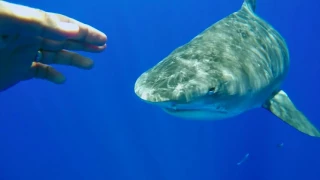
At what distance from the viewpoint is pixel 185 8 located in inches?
894

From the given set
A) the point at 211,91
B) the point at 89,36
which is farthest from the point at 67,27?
the point at 211,91

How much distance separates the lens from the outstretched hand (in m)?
1.85

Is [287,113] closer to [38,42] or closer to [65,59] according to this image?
[65,59]

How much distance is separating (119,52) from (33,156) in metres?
7.73

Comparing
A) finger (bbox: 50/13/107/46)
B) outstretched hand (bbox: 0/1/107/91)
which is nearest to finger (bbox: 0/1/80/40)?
outstretched hand (bbox: 0/1/107/91)

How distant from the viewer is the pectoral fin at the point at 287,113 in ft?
15.4

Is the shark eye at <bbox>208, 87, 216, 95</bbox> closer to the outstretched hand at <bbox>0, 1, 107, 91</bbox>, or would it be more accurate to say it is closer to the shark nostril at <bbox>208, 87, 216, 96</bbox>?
the shark nostril at <bbox>208, 87, 216, 96</bbox>

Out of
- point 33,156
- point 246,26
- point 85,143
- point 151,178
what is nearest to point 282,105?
point 246,26

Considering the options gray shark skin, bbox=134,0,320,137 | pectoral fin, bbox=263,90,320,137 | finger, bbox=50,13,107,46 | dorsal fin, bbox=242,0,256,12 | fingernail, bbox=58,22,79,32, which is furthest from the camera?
dorsal fin, bbox=242,0,256,12

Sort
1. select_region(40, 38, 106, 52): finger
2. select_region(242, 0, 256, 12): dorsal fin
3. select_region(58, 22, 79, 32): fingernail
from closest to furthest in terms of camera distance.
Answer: select_region(58, 22, 79, 32): fingernail, select_region(40, 38, 106, 52): finger, select_region(242, 0, 256, 12): dorsal fin

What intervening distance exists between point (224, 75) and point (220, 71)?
0.06 meters

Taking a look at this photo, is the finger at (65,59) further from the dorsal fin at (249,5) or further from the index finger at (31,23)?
the dorsal fin at (249,5)

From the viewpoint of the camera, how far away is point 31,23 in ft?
6.18

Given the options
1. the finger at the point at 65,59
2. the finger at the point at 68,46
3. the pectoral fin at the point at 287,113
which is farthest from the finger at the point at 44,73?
the pectoral fin at the point at 287,113
